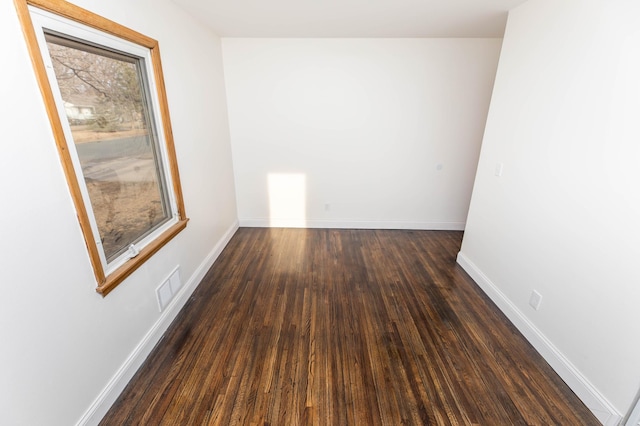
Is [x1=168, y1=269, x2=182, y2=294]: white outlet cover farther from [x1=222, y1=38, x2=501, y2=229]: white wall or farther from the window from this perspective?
[x1=222, y1=38, x2=501, y2=229]: white wall

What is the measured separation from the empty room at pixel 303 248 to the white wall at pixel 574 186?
12mm

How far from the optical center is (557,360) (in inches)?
70.7

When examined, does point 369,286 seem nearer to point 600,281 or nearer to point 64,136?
point 600,281

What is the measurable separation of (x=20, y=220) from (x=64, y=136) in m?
0.42

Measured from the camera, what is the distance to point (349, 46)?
129 inches

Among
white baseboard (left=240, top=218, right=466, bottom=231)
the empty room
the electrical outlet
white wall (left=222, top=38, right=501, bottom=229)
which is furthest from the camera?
white baseboard (left=240, top=218, right=466, bottom=231)

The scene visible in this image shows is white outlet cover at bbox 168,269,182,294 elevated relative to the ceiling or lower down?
Result: lower down

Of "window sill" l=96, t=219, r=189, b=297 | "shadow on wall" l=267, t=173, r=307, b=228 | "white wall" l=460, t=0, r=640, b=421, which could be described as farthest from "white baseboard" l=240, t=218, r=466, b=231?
"window sill" l=96, t=219, r=189, b=297

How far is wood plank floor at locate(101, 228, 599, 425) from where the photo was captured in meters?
1.54

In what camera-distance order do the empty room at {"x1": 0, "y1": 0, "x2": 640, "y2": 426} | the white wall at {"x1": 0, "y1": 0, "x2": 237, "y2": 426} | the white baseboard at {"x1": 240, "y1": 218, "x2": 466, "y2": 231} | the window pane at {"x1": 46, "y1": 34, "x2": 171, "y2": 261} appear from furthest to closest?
the white baseboard at {"x1": 240, "y1": 218, "x2": 466, "y2": 231}, the window pane at {"x1": 46, "y1": 34, "x2": 171, "y2": 261}, the empty room at {"x1": 0, "y1": 0, "x2": 640, "y2": 426}, the white wall at {"x1": 0, "y1": 0, "x2": 237, "y2": 426}

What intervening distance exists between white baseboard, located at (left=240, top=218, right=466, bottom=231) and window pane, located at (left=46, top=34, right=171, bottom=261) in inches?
77.7

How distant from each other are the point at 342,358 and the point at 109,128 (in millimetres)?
2103

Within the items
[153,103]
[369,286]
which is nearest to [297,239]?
[369,286]

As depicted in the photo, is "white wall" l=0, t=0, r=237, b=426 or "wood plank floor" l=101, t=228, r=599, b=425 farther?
"wood plank floor" l=101, t=228, r=599, b=425
